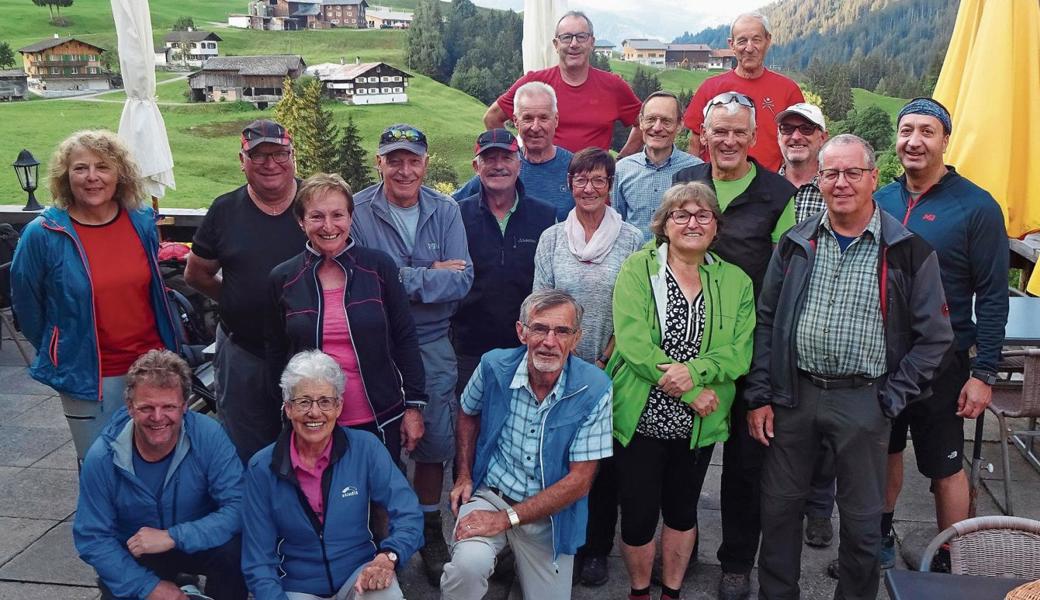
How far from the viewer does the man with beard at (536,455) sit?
305cm

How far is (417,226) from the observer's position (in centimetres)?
365

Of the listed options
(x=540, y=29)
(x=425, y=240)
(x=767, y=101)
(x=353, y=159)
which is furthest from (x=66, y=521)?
(x=767, y=101)

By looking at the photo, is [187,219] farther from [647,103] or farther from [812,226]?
[812,226]

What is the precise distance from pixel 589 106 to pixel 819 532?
2.68 m

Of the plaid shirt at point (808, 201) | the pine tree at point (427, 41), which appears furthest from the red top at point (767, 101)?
the pine tree at point (427, 41)

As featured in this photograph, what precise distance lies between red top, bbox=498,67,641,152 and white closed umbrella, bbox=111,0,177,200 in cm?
316

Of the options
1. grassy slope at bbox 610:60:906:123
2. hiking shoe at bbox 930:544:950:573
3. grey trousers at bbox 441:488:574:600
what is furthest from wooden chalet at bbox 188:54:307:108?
hiking shoe at bbox 930:544:950:573

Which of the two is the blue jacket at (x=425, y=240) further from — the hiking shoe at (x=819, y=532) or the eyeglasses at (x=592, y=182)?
the hiking shoe at (x=819, y=532)

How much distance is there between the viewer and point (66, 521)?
421cm

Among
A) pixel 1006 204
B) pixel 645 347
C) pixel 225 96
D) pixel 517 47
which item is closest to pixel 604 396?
pixel 645 347

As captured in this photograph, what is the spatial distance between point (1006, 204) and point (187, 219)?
261 inches

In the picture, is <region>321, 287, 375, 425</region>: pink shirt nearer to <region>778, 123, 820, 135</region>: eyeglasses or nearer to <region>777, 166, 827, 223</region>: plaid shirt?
<region>777, 166, 827, 223</region>: plaid shirt

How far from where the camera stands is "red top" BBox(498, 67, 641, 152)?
4.88 m

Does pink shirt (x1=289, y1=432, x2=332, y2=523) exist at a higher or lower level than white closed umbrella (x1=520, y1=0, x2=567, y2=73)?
lower
